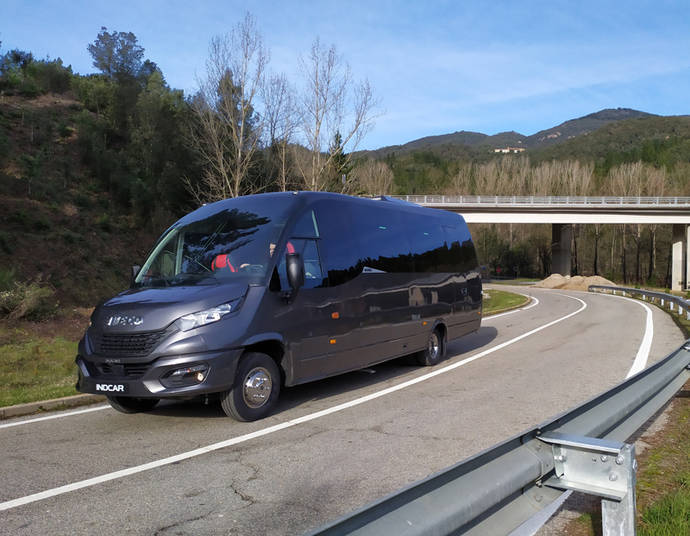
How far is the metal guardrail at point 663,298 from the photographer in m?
21.7

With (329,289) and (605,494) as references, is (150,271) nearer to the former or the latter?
(329,289)

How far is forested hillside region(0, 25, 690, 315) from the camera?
91.8 feet

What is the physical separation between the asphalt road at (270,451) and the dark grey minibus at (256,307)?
18.9 inches

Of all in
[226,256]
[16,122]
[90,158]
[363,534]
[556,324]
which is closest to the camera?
[363,534]

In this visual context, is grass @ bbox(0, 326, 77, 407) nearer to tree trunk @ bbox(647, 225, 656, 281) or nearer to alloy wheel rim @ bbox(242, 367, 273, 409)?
alloy wheel rim @ bbox(242, 367, 273, 409)

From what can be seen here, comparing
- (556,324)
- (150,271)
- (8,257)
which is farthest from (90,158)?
(150,271)

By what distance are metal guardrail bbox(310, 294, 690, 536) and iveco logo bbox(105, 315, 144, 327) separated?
4747 mm

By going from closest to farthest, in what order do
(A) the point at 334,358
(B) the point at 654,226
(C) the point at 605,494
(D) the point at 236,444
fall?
(C) the point at 605,494
(D) the point at 236,444
(A) the point at 334,358
(B) the point at 654,226

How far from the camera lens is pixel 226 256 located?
746 cm

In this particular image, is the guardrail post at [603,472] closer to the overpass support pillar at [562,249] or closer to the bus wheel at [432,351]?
the bus wheel at [432,351]

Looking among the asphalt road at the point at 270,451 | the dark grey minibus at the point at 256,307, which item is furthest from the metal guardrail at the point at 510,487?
the dark grey minibus at the point at 256,307

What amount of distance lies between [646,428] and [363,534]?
5730 mm

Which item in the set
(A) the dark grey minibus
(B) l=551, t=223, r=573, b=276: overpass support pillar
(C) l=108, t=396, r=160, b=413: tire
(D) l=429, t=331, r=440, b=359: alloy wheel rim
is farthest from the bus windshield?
(B) l=551, t=223, r=573, b=276: overpass support pillar

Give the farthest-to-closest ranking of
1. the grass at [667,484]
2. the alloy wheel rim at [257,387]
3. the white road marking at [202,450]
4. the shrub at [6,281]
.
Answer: the shrub at [6,281] < the alloy wheel rim at [257,387] < the white road marking at [202,450] < the grass at [667,484]
